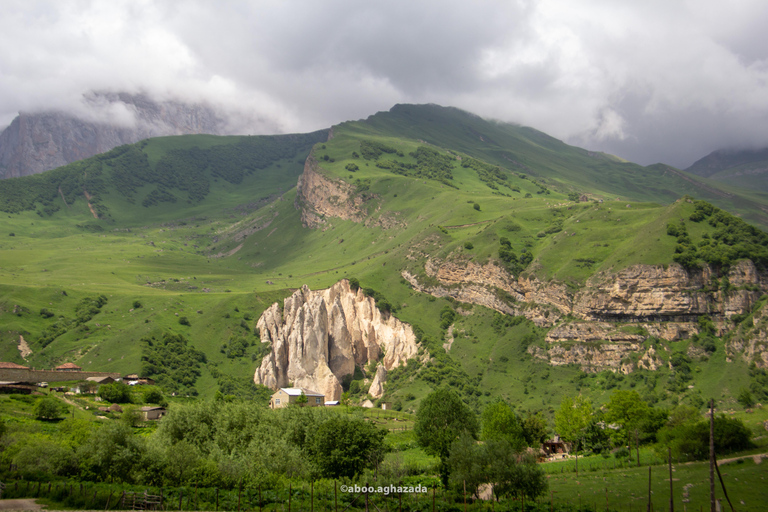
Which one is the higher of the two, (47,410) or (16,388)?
(16,388)

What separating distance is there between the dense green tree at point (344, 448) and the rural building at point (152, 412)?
41.5m

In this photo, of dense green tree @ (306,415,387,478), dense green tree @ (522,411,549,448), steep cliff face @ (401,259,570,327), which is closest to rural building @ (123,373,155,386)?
dense green tree @ (306,415,387,478)

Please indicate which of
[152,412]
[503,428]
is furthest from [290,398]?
[503,428]

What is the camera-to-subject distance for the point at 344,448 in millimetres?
62281

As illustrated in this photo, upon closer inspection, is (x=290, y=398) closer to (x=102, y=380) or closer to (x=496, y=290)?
(x=102, y=380)

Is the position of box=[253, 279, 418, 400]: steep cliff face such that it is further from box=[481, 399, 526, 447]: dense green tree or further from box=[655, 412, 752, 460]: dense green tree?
box=[655, 412, 752, 460]: dense green tree

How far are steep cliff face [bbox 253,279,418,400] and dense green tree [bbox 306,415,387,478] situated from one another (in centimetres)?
9195

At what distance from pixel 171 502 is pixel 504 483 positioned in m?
28.8

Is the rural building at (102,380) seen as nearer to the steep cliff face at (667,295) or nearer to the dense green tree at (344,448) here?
the dense green tree at (344,448)

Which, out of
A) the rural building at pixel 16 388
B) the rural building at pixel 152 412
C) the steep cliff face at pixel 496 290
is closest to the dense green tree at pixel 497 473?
the rural building at pixel 152 412

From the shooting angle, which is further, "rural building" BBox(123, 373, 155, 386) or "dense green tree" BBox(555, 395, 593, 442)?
"rural building" BBox(123, 373, 155, 386)

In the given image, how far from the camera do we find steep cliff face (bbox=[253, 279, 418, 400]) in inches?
6393

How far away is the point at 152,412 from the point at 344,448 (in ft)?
158

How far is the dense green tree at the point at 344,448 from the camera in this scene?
200 feet
